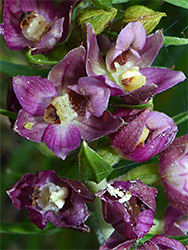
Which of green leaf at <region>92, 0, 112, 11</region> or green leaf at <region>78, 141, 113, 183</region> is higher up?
green leaf at <region>92, 0, 112, 11</region>

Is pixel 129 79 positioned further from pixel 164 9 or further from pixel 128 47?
pixel 164 9

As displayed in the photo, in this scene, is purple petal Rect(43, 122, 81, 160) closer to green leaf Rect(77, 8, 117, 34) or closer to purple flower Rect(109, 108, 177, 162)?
purple flower Rect(109, 108, 177, 162)

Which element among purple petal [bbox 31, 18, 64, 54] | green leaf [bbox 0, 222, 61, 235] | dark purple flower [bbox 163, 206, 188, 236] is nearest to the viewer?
purple petal [bbox 31, 18, 64, 54]

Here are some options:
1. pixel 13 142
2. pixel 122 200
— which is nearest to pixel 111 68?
pixel 122 200

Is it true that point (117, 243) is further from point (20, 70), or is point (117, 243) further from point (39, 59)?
point (20, 70)

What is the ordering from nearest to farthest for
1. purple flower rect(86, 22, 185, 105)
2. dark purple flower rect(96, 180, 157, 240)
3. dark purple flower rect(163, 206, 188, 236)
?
dark purple flower rect(96, 180, 157, 240) < purple flower rect(86, 22, 185, 105) < dark purple flower rect(163, 206, 188, 236)

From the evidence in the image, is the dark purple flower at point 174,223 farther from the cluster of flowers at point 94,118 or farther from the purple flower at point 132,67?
the purple flower at point 132,67

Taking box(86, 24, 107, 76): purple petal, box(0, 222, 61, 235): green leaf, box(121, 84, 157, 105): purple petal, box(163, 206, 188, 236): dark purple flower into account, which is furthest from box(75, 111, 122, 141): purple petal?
box(163, 206, 188, 236): dark purple flower
